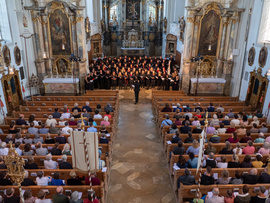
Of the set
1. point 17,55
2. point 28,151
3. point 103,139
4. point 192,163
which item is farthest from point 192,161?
point 17,55

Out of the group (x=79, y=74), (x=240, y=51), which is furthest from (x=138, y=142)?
(x=240, y=51)

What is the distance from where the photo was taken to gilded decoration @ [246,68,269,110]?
40.9 ft

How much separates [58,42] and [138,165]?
39.2ft

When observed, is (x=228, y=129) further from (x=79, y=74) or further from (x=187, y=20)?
(x=79, y=74)

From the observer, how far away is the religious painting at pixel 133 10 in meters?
30.4

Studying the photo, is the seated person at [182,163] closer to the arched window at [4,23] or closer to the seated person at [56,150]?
the seated person at [56,150]

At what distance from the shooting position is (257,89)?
43.2 feet

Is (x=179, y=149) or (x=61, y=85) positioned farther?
(x=61, y=85)

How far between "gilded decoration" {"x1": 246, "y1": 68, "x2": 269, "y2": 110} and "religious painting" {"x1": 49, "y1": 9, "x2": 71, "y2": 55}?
41.2 feet

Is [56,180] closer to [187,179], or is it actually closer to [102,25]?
[187,179]

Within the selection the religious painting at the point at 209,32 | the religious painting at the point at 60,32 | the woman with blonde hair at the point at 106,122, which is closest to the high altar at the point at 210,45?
the religious painting at the point at 209,32

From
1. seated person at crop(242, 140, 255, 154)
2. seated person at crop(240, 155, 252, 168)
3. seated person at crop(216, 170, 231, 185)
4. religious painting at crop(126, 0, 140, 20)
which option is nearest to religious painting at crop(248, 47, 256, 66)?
seated person at crop(242, 140, 255, 154)

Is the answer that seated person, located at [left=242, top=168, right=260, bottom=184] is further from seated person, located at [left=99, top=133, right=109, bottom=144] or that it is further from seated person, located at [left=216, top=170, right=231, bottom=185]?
seated person, located at [left=99, top=133, right=109, bottom=144]

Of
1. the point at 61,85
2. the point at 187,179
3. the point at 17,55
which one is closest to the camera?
the point at 187,179
